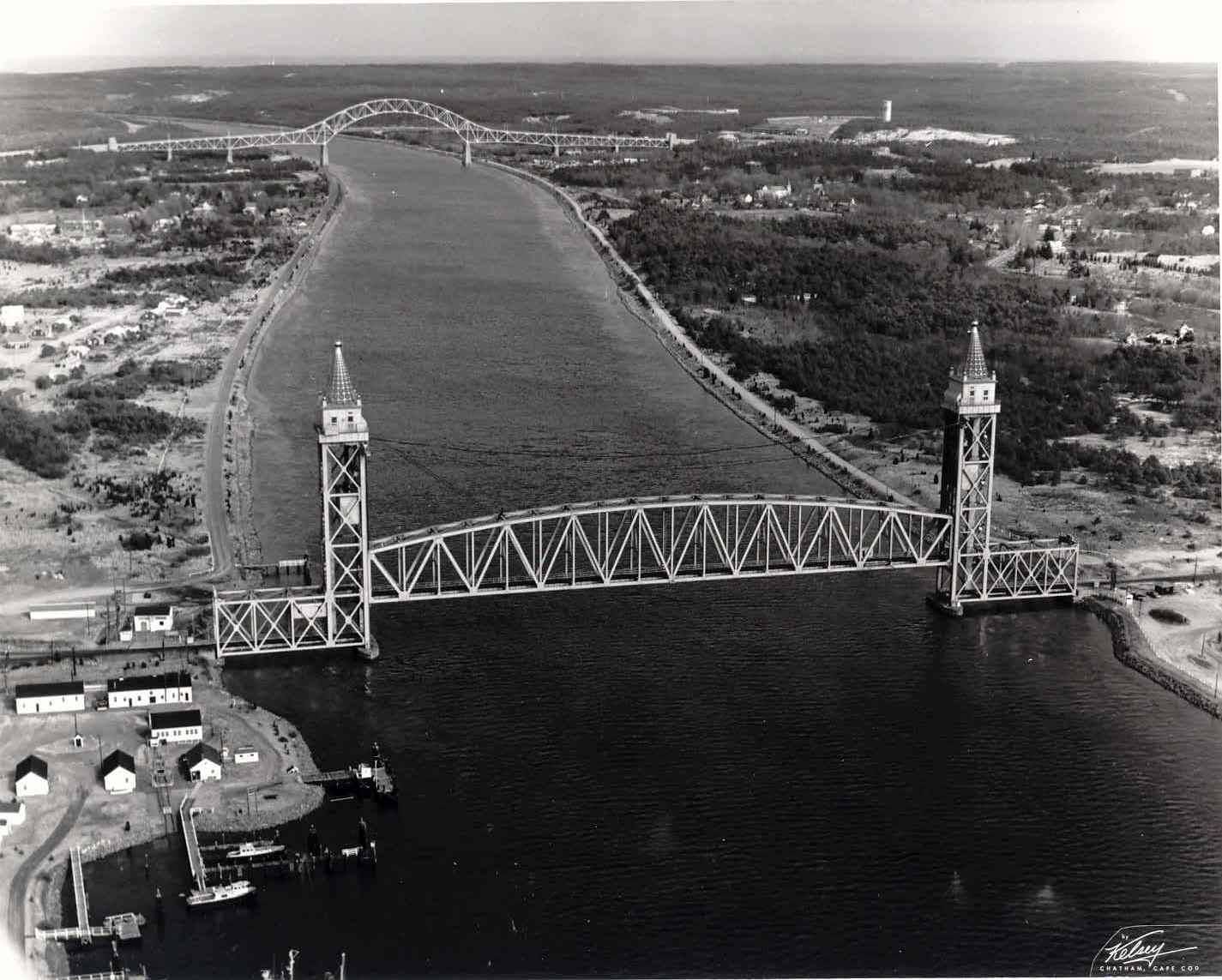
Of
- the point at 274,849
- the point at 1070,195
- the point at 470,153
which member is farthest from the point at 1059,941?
the point at 470,153

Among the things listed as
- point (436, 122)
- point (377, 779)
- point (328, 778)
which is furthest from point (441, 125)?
point (377, 779)

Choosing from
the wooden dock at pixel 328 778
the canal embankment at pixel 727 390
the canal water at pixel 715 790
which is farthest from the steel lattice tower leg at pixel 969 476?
the wooden dock at pixel 328 778

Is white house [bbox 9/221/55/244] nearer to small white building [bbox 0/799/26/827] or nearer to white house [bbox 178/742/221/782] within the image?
white house [bbox 178/742/221/782]

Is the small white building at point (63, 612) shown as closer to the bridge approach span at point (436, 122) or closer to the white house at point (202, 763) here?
the white house at point (202, 763)

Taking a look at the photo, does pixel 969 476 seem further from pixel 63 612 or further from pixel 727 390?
pixel 727 390

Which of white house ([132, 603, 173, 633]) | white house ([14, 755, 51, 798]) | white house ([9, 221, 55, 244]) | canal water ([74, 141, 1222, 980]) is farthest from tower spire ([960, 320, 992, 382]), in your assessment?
white house ([9, 221, 55, 244])

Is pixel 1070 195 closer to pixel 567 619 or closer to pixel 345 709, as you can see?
pixel 567 619
